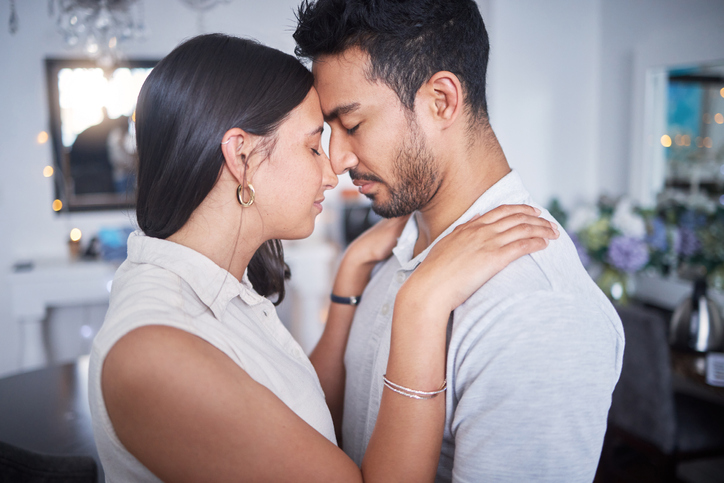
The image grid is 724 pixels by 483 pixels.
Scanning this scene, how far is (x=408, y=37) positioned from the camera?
3.41ft

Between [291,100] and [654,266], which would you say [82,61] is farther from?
[654,266]

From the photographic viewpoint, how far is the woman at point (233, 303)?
699mm

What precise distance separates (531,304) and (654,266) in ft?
7.55

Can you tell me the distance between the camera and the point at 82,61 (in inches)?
137

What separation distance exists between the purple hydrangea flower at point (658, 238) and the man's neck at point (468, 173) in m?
2.11

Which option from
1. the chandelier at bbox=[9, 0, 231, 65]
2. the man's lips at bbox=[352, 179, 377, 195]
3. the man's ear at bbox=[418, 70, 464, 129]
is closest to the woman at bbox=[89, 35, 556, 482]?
the man's lips at bbox=[352, 179, 377, 195]

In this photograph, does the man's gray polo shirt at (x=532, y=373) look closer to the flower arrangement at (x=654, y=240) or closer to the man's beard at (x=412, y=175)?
the man's beard at (x=412, y=175)

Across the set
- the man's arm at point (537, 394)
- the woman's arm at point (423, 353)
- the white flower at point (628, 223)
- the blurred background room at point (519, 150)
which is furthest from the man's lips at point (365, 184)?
the white flower at point (628, 223)

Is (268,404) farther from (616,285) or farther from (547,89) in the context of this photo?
(547,89)

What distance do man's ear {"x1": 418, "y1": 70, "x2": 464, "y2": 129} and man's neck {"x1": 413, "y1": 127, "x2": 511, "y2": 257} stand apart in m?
0.07

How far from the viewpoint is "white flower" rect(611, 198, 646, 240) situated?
8.75ft

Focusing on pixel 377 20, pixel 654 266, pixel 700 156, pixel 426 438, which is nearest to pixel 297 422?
pixel 426 438

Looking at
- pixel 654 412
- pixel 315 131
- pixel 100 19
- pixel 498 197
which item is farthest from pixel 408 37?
pixel 654 412

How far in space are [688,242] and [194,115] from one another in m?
2.71
